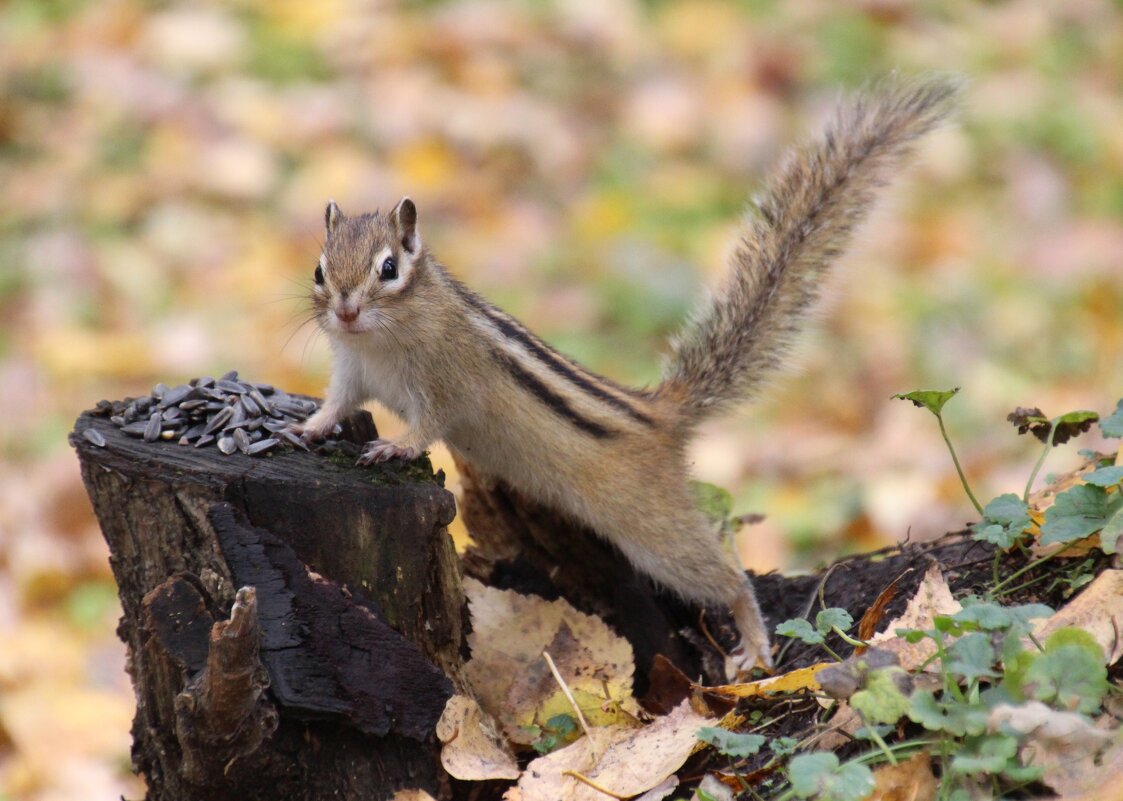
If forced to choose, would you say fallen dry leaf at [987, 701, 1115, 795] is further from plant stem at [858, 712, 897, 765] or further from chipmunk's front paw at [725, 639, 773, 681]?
chipmunk's front paw at [725, 639, 773, 681]

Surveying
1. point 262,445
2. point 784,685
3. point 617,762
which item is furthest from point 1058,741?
point 262,445

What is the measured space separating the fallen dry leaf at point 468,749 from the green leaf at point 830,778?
0.91 meters

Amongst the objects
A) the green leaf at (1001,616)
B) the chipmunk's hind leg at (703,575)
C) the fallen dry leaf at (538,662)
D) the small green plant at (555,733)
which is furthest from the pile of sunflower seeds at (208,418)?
the green leaf at (1001,616)

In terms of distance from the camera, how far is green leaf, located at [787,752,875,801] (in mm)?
2285

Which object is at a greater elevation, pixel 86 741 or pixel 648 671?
pixel 648 671

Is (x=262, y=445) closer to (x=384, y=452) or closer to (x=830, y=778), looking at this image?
(x=384, y=452)

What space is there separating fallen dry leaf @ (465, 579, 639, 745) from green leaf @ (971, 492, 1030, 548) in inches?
36.2

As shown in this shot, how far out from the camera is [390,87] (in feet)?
27.7

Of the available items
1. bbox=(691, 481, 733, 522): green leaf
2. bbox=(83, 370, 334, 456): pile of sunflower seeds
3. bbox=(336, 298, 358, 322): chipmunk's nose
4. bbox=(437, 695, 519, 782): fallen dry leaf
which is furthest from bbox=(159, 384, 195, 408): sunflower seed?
bbox=(691, 481, 733, 522): green leaf

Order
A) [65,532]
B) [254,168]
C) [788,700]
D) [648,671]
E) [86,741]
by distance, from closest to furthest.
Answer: [788,700] → [648,671] → [86,741] → [65,532] → [254,168]

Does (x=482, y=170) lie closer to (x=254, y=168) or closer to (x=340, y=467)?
(x=254, y=168)

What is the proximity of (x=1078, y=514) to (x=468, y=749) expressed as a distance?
54.8 inches

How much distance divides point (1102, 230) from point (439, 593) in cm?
540

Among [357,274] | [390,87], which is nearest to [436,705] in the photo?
[357,274]
